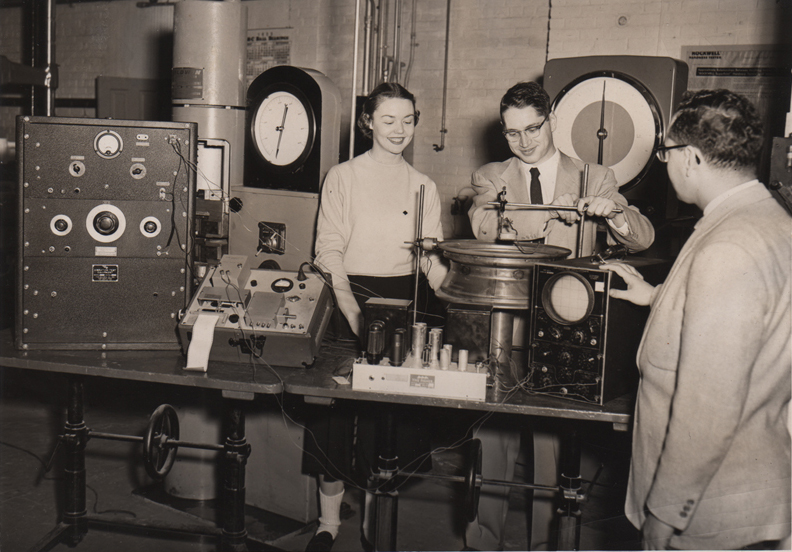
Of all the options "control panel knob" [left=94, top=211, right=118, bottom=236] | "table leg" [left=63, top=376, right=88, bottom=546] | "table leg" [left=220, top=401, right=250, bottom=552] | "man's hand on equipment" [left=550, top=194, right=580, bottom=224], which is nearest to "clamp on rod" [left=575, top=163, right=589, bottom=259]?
"man's hand on equipment" [left=550, top=194, right=580, bottom=224]

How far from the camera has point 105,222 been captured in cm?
249

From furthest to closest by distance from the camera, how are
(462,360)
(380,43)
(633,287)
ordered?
(380,43) < (462,360) < (633,287)

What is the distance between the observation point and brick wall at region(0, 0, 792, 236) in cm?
457

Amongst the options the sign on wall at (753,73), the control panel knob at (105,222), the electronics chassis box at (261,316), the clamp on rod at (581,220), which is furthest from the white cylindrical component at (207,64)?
the sign on wall at (753,73)

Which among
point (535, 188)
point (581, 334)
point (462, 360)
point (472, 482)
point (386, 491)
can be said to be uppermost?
point (535, 188)

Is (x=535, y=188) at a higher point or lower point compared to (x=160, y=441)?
higher

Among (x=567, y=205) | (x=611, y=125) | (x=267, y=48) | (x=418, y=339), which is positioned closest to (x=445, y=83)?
(x=267, y=48)

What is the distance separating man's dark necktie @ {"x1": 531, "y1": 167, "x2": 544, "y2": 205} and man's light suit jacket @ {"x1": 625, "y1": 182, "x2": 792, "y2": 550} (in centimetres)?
114

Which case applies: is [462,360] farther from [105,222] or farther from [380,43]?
[380,43]

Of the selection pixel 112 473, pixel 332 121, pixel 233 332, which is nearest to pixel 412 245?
pixel 233 332

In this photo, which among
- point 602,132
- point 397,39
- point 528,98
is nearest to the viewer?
point 528,98

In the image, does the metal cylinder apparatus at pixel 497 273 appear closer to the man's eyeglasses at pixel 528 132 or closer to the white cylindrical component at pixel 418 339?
the white cylindrical component at pixel 418 339

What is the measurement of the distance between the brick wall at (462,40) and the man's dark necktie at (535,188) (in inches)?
64.9

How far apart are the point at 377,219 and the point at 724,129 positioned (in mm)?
1535
